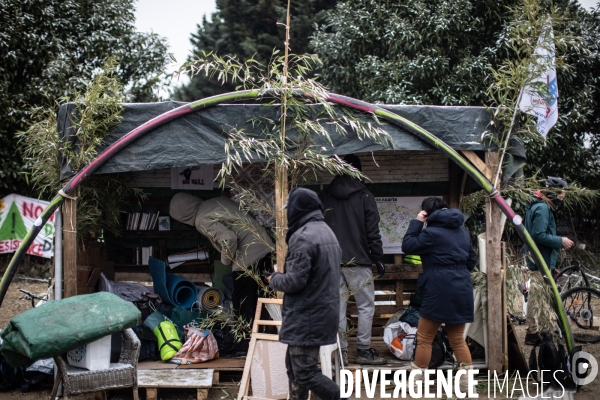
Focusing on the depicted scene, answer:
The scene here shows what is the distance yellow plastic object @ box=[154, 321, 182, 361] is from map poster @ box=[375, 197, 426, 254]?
8.60ft

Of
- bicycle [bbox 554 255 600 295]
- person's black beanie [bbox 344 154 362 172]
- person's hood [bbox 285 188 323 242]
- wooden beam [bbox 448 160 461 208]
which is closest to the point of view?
person's hood [bbox 285 188 323 242]

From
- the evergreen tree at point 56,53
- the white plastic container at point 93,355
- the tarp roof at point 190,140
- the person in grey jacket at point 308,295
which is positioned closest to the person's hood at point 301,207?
the person in grey jacket at point 308,295

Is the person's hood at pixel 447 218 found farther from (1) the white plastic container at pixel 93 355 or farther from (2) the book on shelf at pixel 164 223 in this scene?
(2) the book on shelf at pixel 164 223

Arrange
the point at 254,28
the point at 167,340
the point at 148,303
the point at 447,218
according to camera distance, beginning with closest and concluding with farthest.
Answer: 1. the point at 447,218
2. the point at 167,340
3. the point at 148,303
4. the point at 254,28

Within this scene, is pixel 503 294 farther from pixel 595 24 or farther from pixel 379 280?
pixel 595 24

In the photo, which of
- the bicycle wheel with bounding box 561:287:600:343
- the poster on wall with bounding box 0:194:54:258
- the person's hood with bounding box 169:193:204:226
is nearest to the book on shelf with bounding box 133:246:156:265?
the person's hood with bounding box 169:193:204:226

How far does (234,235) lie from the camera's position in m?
6.34

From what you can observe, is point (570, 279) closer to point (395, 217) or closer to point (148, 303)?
point (395, 217)

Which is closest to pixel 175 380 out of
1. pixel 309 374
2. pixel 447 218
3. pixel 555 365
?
pixel 309 374

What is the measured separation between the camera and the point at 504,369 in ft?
19.1

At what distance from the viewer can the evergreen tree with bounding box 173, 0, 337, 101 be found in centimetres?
1738

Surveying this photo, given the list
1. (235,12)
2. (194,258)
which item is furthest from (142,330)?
(235,12)

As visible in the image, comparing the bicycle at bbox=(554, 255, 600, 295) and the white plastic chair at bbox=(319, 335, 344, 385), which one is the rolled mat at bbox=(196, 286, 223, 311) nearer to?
the white plastic chair at bbox=(319, 335, 344, 385)

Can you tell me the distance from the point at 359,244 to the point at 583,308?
3.83 meters
